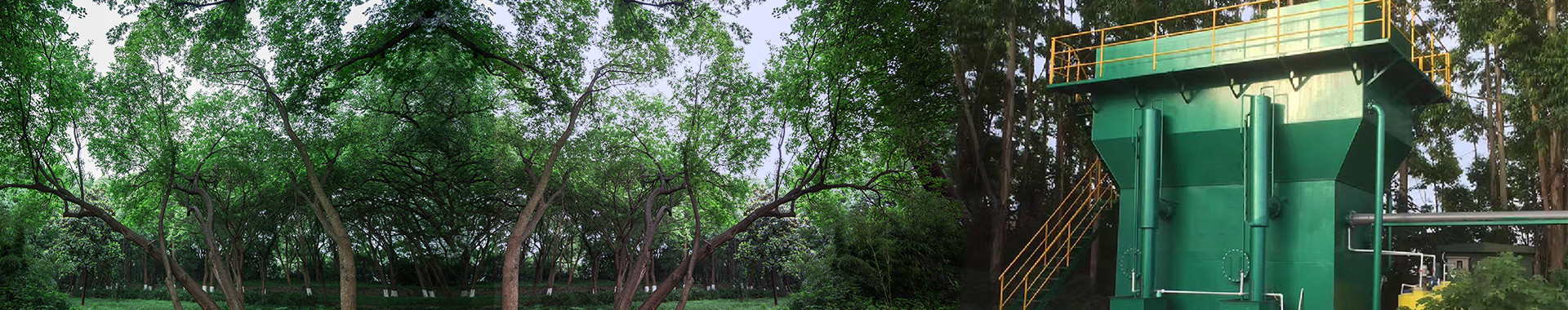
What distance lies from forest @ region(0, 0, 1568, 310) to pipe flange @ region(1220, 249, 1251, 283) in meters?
5.42

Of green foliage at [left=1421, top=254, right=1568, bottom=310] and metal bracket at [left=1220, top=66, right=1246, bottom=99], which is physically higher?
metal bracket at [left=1220, top=66, right=1246, bottom=99]

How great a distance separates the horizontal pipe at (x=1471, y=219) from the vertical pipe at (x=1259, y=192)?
1.11 metres

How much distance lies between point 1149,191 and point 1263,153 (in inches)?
47.6

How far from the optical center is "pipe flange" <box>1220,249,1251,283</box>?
10.7 metres

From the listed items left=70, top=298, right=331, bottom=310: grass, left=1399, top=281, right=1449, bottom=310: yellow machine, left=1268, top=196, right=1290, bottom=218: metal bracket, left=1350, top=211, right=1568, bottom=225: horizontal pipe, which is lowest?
left=70, top=298, right=331, bottom=310: grass

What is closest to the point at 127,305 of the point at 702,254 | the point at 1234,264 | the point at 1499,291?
the point at 702,254

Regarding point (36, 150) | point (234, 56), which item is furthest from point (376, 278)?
point (36, 150)

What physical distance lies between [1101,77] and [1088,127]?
4121 mm

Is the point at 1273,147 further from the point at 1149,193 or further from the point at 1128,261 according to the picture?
the point at 1128,261

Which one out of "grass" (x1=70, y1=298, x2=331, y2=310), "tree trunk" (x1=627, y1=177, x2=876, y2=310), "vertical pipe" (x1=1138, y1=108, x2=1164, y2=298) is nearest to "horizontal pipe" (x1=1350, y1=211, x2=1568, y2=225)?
"vertical pipe" (x1=1138, y1=108, x2=1164, y2=298)

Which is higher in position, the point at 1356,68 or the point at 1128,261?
the point at 1356,68

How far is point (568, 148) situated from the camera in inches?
540

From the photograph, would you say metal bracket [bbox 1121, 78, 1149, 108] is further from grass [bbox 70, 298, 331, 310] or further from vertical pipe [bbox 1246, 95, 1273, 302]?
grass [bbox 70, 298, 331, 310]

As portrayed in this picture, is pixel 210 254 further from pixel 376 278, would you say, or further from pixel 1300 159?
pixel 1300 159
